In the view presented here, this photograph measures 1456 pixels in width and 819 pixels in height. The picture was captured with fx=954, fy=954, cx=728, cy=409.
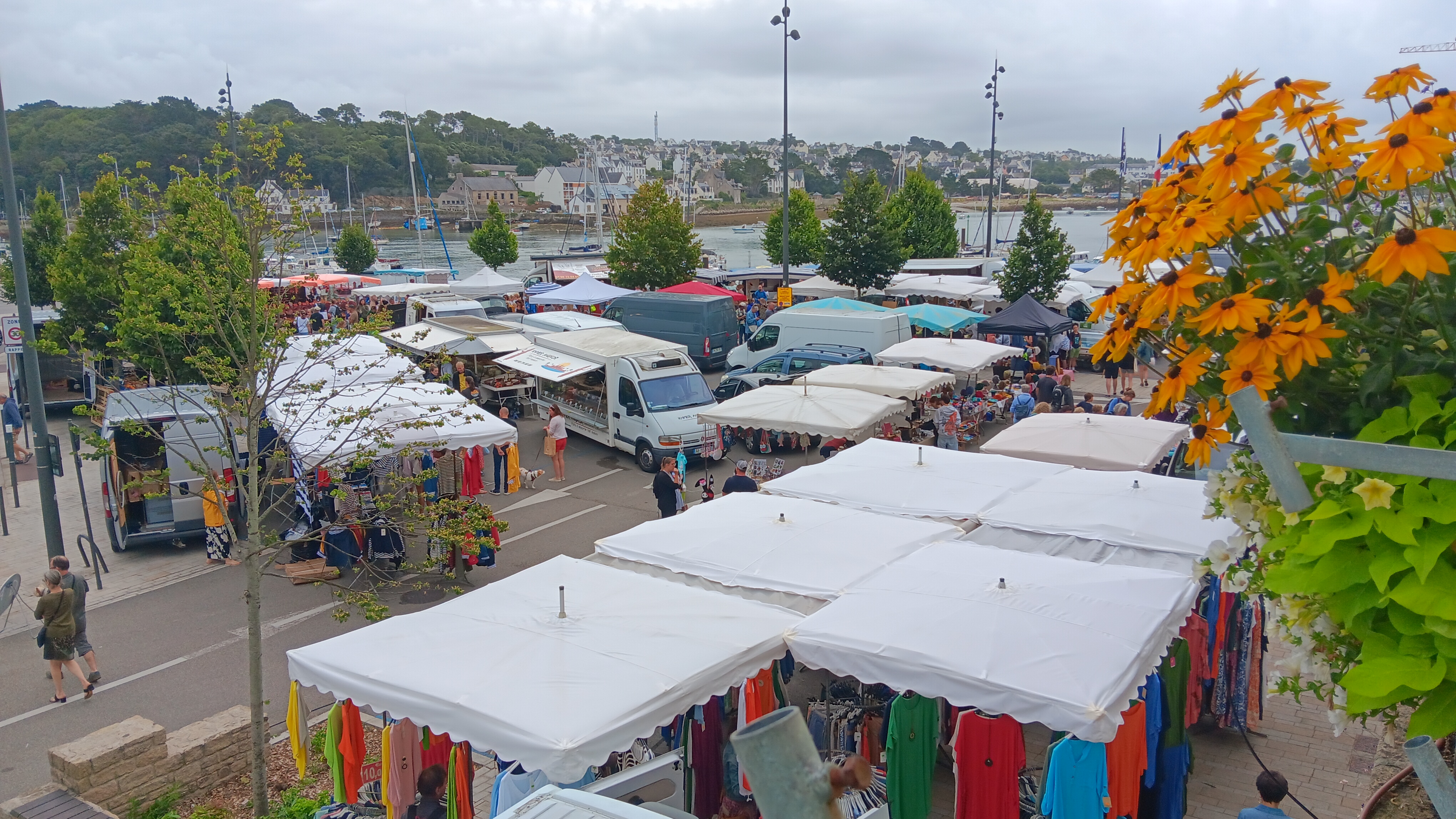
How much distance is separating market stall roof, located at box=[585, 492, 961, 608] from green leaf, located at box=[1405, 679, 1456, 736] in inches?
213

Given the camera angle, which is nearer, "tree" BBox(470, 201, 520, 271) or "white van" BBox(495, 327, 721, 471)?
"white van" BBox(495, 327, 721, 471)

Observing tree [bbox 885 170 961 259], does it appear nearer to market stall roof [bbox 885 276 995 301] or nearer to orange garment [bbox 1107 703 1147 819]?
market stall roof [bbox 885 276 995 301]

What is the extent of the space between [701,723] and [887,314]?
17.7 metres

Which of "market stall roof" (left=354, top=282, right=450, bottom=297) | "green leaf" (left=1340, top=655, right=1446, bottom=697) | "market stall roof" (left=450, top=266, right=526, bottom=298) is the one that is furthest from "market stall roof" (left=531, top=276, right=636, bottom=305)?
"green leaf" (left=1340, top=655, right=1446, bottom=697)

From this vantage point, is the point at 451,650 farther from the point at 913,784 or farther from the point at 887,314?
the point at 887,314

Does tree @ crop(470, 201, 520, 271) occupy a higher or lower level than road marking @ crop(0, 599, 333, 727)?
higher

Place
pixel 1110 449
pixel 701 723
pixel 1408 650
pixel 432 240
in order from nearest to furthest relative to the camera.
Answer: pixel 1408 650
pixel 701 723
pixel 1110 449
pixel 432 240

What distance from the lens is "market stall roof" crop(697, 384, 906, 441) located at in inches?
567

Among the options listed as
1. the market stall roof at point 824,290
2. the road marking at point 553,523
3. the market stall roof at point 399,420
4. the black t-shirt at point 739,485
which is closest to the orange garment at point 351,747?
the market stall roof at point 399,420

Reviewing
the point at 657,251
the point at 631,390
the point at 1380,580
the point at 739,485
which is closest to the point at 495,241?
the point at 657,251

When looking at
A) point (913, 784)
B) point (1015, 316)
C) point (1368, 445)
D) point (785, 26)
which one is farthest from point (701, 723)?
point (785, 26)

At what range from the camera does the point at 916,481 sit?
10.4m

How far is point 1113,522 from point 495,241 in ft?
144

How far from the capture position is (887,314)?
23750 mm
